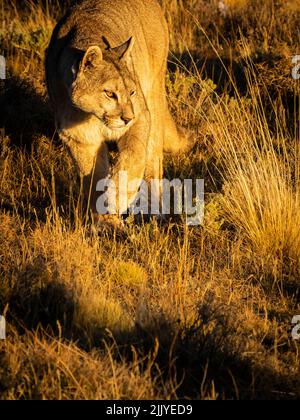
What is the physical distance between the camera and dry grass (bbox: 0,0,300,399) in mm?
3992

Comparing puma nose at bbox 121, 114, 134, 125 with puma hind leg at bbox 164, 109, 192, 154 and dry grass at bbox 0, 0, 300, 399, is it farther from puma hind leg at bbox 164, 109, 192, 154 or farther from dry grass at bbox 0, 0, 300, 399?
puma hind leg at bbox 164, 109, 192, 154

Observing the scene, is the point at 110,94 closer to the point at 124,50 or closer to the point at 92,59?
the point at 92,59

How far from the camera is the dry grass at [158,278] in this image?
3992 mm

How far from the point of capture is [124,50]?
19.2 ft

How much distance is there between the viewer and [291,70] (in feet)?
28.0

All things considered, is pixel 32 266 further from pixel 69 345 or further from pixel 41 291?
pixel 69 345

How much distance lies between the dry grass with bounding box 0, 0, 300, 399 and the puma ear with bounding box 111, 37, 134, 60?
1.20 metres

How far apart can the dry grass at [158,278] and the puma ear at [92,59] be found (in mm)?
1164

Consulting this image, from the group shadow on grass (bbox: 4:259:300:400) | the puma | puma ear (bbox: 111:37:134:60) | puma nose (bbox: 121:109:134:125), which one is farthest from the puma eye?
shadow on grass (bbox: 4:259:300:400)

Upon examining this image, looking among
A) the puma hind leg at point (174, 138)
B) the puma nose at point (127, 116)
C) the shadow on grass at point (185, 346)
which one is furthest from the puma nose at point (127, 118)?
the puma hind leg at point (174, 138)

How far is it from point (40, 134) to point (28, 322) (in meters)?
3.96

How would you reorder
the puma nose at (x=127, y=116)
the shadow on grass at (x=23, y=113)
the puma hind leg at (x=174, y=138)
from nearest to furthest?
the puma nose at (x=127, y=116), the puma hind leg at (x=174, y=138), the shadow on grass at (x=23, y=113)

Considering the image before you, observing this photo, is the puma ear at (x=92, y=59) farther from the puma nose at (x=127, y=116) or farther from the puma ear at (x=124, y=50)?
the puma nose at (x=127, y=116)
